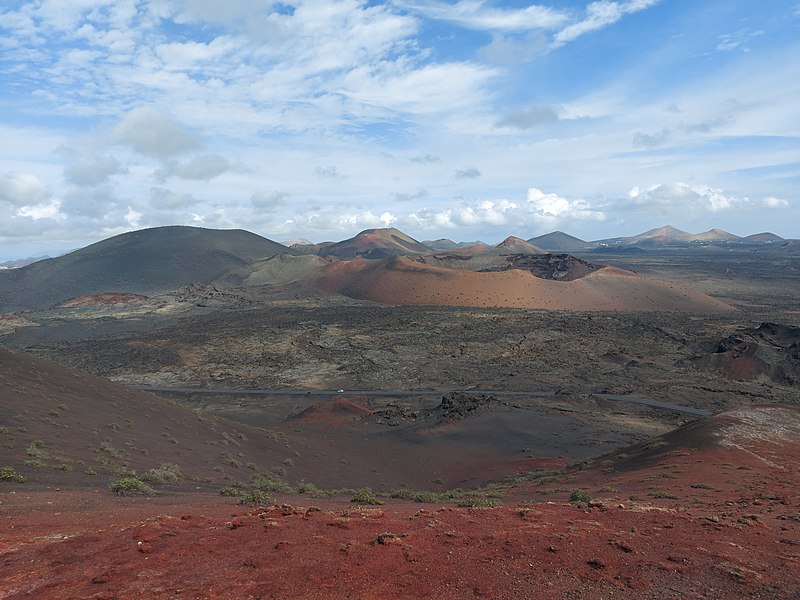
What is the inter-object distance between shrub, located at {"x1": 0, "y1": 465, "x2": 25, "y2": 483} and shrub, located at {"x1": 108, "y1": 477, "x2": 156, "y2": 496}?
2093 mm

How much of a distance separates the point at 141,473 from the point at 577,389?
34362 mm

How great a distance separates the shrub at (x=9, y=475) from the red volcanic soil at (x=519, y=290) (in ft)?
259

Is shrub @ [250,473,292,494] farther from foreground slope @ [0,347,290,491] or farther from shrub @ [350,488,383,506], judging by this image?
shrub @ [350,488,383,506]

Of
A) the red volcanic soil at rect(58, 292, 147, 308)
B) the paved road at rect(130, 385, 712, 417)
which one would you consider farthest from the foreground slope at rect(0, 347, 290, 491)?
the red volcanic soil at rect(58, 292, 147, 308)

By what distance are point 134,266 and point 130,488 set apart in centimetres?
14120

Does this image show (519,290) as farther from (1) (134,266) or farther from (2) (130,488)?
(1) (134,266)

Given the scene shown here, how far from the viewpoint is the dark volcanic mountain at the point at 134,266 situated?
122 metres

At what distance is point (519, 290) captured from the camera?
309 ft

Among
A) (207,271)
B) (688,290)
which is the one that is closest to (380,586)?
(688,290)

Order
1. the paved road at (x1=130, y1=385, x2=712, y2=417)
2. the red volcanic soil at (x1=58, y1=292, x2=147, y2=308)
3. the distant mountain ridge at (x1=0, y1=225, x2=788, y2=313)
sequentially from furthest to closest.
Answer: the distant mountain ridge at (x1=0, y1=225, x2=788, y2=313) < the red volcanic soil at (x1=58, y1=292, x2=147, y2=308) < the paved road at (x1=130, y1=385, x2=712, y2=417)

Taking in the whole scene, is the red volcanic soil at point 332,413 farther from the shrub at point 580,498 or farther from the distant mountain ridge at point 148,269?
the distant mountain ridge at point 148,269

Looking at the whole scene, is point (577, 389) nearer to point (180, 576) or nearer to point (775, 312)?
point (180, 576)

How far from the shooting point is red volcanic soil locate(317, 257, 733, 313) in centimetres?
8775

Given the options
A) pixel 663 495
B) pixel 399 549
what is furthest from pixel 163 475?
pixel 663 495
